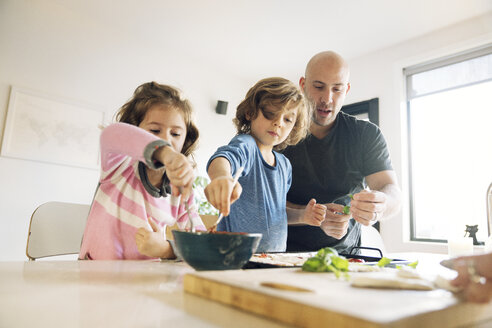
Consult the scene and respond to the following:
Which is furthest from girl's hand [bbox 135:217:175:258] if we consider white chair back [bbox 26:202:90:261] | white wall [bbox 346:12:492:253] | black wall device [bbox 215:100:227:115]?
black wall device [bbox 215:100:227:115]

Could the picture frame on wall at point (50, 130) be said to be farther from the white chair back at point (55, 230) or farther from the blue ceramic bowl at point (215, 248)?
the blue ceramic bowl at point (215, 248)

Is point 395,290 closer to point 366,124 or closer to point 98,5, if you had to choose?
point 366,124

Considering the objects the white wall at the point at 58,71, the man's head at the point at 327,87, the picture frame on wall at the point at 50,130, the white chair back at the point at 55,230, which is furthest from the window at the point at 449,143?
the picture frame on wall at the point at 50,130

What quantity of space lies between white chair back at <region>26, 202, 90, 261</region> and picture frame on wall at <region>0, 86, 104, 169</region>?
148cm

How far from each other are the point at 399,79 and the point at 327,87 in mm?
2213

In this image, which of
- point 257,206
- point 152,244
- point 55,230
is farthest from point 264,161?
point 55,230

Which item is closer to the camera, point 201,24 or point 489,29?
point 489,29

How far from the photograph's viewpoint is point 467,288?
43 centimetres

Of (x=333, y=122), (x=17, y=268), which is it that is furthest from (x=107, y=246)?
(x=333, y=122)

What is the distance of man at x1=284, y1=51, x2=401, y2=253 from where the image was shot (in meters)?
1.59

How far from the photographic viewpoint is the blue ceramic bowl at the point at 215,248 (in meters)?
0.57

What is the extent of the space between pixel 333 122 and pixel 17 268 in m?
1.41

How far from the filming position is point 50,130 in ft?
9.82

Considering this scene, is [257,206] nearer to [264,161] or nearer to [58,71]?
[264,161]
